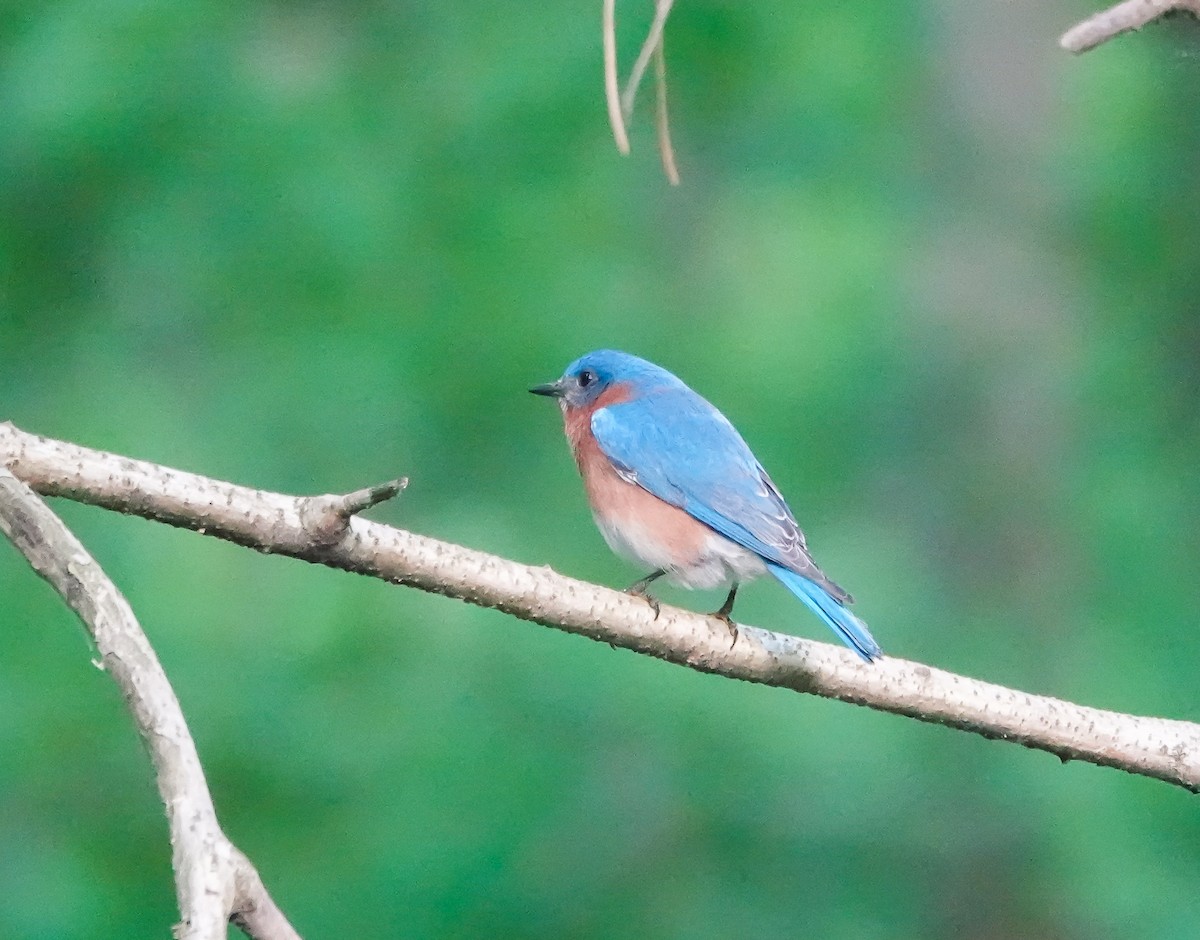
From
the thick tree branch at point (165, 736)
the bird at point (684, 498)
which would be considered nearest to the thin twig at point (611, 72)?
the thick tree branch at point (165, 736)

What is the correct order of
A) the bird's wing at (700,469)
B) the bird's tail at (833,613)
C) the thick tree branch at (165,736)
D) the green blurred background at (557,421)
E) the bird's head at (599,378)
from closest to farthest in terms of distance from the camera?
the thick tree branch at (165,736)
the bird's tail at (833,613)
the bird's wing at (700,469)
the bird's head at (599,378)
the green blurred background at (557,421)

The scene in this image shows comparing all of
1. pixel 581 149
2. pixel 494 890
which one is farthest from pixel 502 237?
pixel 494 890

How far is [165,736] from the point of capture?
4.51 feet

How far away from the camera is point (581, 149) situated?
521 centimetres

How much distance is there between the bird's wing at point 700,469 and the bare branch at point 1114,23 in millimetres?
1320

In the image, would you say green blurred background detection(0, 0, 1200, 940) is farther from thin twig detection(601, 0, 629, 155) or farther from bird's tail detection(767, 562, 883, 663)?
thin twig detection(601, 0, 629, 155)

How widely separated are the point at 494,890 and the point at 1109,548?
2.41 meters

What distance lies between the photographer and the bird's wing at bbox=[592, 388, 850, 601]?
9.68ft

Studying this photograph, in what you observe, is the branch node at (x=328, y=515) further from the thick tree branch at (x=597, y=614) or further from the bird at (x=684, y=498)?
the bird at (x=684, y=498)

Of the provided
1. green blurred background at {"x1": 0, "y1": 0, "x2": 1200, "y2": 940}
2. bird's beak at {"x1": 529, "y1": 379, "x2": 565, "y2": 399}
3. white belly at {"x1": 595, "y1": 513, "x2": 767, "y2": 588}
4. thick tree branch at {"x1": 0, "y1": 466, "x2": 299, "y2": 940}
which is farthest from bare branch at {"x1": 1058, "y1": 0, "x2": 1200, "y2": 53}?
green blurred background at {"x1": 0, "y1": 0, "x2": 1200, "y2": 940}

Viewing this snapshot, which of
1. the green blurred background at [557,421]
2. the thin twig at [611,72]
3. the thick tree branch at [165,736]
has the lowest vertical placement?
the green blurred background at [557,421]

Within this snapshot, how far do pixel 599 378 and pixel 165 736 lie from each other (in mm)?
2279

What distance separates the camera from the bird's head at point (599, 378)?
352cm

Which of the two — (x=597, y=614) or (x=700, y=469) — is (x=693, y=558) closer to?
(x=700, y=469)
